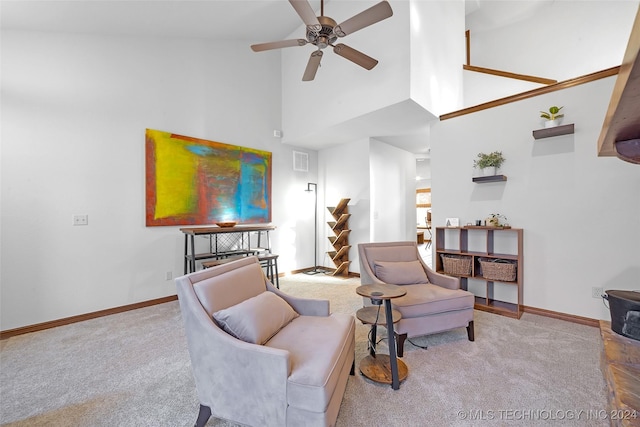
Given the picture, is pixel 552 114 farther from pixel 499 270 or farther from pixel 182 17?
pixel 182 17

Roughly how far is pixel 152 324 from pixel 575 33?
7581 millimetres

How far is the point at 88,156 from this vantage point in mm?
3117

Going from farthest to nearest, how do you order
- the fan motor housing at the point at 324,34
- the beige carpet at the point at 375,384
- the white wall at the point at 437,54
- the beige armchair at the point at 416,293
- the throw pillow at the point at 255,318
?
1. the white wall at the point at 437,54
2. the fan motor housing at the point at 324,34
3. the beige armchair at the point at 416,293
4. the beige carpet at the point at 375,384
5. the throw pillow at the point at 255,318

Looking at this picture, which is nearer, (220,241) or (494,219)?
(494,219)

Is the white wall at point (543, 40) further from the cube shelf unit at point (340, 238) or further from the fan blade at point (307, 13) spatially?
the fan blade at point (307, 13)

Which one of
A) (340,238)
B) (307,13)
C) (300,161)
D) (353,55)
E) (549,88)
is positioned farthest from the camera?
(300,161)

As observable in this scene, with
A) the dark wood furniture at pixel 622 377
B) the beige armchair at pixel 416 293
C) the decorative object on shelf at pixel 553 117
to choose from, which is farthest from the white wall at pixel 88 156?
the decorative object on shelf at pixel 553 117

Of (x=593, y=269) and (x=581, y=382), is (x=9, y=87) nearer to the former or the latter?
(x=581, y=382)

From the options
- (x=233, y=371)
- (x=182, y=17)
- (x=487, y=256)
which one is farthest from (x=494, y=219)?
(x=182, y=17)

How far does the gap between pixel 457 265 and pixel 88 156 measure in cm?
462

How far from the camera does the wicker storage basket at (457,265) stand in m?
3.38

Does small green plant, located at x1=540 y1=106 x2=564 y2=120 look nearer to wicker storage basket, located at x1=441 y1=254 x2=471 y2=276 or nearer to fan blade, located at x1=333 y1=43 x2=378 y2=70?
wicker storage basket, located at x1=441 y1=254 x2=471 y2=276

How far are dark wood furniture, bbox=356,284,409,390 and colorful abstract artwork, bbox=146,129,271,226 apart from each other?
288 cm

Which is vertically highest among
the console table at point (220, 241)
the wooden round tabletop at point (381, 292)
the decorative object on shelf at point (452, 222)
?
the decorative object on shelf at point (452, 222)
